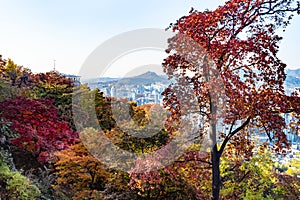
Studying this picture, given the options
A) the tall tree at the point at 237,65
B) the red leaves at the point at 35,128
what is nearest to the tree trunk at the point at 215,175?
the tall tree at the point at 237,65

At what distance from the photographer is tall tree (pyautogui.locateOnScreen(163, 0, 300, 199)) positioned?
2.45m

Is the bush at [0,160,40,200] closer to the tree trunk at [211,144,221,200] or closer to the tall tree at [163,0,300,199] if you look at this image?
the tall tree at [163,0,300,199]

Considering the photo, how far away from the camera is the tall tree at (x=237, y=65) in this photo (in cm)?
245

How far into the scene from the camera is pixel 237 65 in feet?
8.76

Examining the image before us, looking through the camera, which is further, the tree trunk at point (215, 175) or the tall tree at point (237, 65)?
the tree trunk at point (215, 175)

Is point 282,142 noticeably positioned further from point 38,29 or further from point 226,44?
point 38,29

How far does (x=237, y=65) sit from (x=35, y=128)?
11.2ft

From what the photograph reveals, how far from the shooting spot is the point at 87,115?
719 centimetres

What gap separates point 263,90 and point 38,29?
5192 mm

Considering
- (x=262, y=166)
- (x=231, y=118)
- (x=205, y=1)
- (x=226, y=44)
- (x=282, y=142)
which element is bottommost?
(x=262, y=166)

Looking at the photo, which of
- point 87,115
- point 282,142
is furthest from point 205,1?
point 87,115

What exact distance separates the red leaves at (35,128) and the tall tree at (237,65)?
2590 mm

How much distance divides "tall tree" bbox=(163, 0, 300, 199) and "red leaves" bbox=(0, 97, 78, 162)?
2590 mm

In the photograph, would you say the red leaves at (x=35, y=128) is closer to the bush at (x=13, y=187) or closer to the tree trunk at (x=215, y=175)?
the bush at (x=13, y=187)
